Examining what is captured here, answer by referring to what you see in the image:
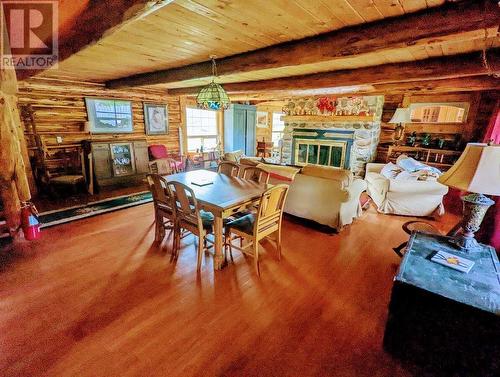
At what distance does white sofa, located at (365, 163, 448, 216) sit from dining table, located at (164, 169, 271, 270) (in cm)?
244

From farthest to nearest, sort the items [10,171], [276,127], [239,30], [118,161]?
[276,127] → [118,161] → [10,171] → [239,30]

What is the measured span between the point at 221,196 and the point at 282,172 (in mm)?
1389

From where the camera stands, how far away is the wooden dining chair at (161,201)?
258cm

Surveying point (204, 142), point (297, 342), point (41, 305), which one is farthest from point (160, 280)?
point (204, 142)

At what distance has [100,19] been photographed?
1.44 m

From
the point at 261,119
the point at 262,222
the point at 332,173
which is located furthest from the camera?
the point at 261,119

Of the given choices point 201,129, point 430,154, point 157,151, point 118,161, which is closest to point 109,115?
point 118,161

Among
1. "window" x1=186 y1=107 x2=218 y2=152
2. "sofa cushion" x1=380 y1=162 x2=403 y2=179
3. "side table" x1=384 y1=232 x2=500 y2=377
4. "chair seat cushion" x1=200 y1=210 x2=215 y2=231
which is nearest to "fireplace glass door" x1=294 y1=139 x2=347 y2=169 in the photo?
"sofa cushion" x1=380 y1=162 x2=403 y2=179

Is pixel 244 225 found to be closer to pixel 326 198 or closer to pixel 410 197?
pixel 326 198

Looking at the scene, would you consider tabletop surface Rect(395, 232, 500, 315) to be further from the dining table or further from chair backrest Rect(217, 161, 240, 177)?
chair backrest Rect(217, 161, 240, 177)

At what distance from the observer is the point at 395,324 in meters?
1.59

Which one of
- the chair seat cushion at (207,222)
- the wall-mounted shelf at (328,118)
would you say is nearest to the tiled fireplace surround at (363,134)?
the wall-mounted shelf at (328,118)

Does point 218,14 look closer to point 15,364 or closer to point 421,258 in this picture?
point 421,258

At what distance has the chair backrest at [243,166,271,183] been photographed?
10.7ft
